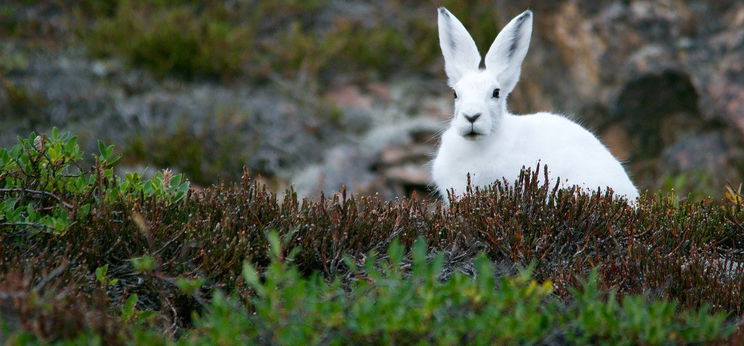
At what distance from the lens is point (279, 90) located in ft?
31.5

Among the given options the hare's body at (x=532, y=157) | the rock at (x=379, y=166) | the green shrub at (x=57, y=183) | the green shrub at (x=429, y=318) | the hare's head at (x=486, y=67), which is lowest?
the rock at (x=379, y=166)

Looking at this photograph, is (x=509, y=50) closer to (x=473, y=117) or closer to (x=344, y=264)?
(x=473, y=117)

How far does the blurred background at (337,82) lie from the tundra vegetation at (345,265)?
3.31 metres

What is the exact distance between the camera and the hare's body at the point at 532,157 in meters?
4.78

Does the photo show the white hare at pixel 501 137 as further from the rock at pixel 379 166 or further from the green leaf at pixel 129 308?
the rock at pixel 379 166

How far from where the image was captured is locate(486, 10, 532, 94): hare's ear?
16.1 ft

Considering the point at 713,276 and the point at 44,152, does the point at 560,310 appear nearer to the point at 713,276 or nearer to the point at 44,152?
the point at 713,276

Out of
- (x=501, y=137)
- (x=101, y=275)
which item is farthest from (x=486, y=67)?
(x=101, y=275)

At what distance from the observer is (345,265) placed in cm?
403

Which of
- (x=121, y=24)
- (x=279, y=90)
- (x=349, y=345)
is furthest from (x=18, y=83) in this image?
(x=349, y=345)

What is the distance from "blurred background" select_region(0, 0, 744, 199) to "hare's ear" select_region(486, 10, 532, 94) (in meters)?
2.49

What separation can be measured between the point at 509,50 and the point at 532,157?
0.64 m

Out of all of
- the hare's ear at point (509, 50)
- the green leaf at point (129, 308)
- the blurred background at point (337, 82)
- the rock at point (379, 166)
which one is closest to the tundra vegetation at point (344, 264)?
the green leaf at point (129, 308)

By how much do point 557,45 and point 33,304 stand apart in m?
7.08
